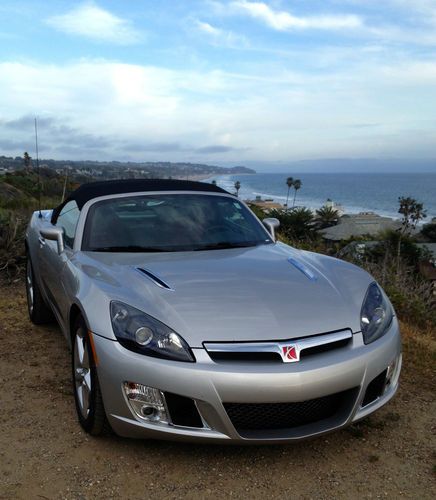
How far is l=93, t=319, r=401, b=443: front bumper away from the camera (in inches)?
89.0

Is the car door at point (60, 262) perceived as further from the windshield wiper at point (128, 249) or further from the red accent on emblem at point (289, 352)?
the red accent on emblem at point (289, 352)

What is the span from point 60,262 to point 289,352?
6.40ft

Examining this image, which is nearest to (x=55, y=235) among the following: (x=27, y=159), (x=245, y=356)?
(x=245, y=356)

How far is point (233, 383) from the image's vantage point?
225 centimetres

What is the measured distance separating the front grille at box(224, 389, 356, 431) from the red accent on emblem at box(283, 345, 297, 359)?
0.73ft

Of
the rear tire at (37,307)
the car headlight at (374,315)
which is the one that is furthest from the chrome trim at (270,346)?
the rear tire at (37,307)

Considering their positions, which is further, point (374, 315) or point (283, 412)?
point (374, 315)

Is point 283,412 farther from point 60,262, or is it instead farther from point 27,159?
point 27,159

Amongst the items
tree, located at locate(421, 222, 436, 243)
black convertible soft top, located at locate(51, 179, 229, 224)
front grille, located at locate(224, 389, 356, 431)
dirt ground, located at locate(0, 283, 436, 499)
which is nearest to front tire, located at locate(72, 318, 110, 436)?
dirt ground, located at locate(0, 283, 436, 499)

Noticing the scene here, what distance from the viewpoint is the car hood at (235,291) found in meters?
2.42

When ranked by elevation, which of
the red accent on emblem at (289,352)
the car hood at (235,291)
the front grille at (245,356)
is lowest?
the front grille at (245,356)

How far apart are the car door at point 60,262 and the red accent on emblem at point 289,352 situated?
1.51 m

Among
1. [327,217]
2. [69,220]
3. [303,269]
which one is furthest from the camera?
[327,217]

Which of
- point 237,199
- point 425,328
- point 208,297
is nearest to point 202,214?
point 237,199
